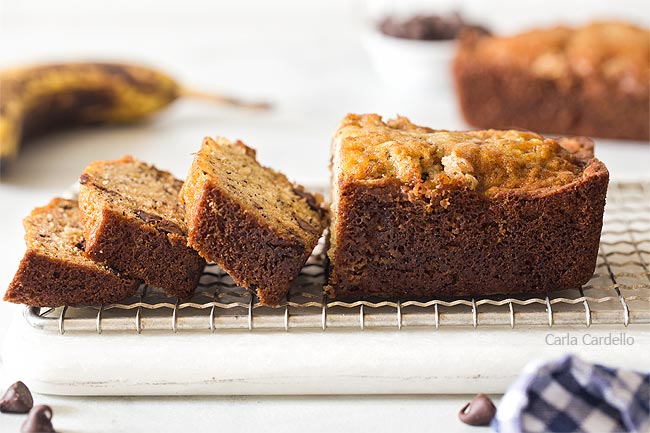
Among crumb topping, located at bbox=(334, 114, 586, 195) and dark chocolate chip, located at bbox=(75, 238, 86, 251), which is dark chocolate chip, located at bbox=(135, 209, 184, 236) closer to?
dark chocolate chip, located at bbox=(75, 238, 86, 251)

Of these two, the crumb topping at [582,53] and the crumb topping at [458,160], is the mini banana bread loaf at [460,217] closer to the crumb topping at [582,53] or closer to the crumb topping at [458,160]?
the crumb topping at [458,160]

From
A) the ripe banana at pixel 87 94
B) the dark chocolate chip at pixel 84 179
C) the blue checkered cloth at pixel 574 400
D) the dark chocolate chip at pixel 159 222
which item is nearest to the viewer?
the blue checkered cloth at pixel 574 400

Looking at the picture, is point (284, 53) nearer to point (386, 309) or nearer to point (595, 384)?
point (386, 309)

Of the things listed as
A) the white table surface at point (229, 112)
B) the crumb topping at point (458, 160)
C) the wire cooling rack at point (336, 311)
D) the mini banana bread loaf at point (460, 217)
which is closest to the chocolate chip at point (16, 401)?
the white table surface at point (229, 112)

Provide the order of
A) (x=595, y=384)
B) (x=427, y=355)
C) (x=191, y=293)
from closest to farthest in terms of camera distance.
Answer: (x=595, y=384), (x=427, y=355), (x=191, y=293)

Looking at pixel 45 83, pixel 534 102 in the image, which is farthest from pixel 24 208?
pixel 534 102

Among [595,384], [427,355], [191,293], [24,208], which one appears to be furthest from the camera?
[24,208]

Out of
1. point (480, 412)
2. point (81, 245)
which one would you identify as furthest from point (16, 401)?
point (480, 412)
